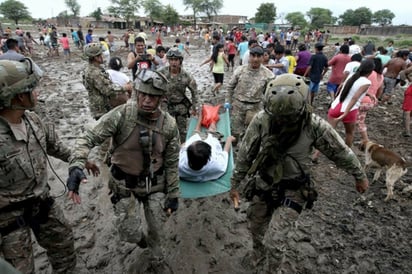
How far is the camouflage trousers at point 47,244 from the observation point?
205cm

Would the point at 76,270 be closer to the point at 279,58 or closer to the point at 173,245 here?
the point at 173,245

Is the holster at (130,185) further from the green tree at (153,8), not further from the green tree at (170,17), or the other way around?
the green tree at (153,8)

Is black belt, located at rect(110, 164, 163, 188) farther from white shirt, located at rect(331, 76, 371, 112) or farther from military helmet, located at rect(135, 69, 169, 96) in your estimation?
white shirt, located at rect(331, 76, 371, 112)

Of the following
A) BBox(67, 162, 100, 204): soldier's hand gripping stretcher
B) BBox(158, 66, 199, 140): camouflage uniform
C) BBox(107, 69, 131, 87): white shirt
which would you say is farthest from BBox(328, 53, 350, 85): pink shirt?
BBox(67, 162, 100, 204): soldier's hand gripping stretcher

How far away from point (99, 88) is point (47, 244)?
9.18ft

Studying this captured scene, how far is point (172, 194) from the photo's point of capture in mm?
2820

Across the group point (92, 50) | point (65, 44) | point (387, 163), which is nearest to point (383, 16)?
point (65, 44)

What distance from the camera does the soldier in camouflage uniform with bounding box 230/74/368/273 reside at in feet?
7.35

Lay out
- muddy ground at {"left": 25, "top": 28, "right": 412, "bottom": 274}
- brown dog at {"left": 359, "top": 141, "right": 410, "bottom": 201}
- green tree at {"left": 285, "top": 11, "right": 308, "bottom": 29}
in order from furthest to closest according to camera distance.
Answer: green tree at {"left": 285, "top": 11, "right": 308, "bottom": 29} < brown dog at {"left": 359, "top": 141, "right": 410, "bottom": 201} < muddy ground at {"left": 25, "top": 28, "right": 412, "bottom": 274}

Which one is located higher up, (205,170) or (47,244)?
(205,170)

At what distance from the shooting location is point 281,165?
7.91ft

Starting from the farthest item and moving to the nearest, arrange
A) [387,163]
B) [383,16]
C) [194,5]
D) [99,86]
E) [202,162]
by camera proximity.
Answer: [383,16] < [194,5] < [99,86] < [387,163] < [202,162]

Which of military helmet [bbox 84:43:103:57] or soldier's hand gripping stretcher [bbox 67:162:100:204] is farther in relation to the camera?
military helmet [bbox 84:43:103:57]

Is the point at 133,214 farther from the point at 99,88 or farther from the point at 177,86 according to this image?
the point at 99,88
